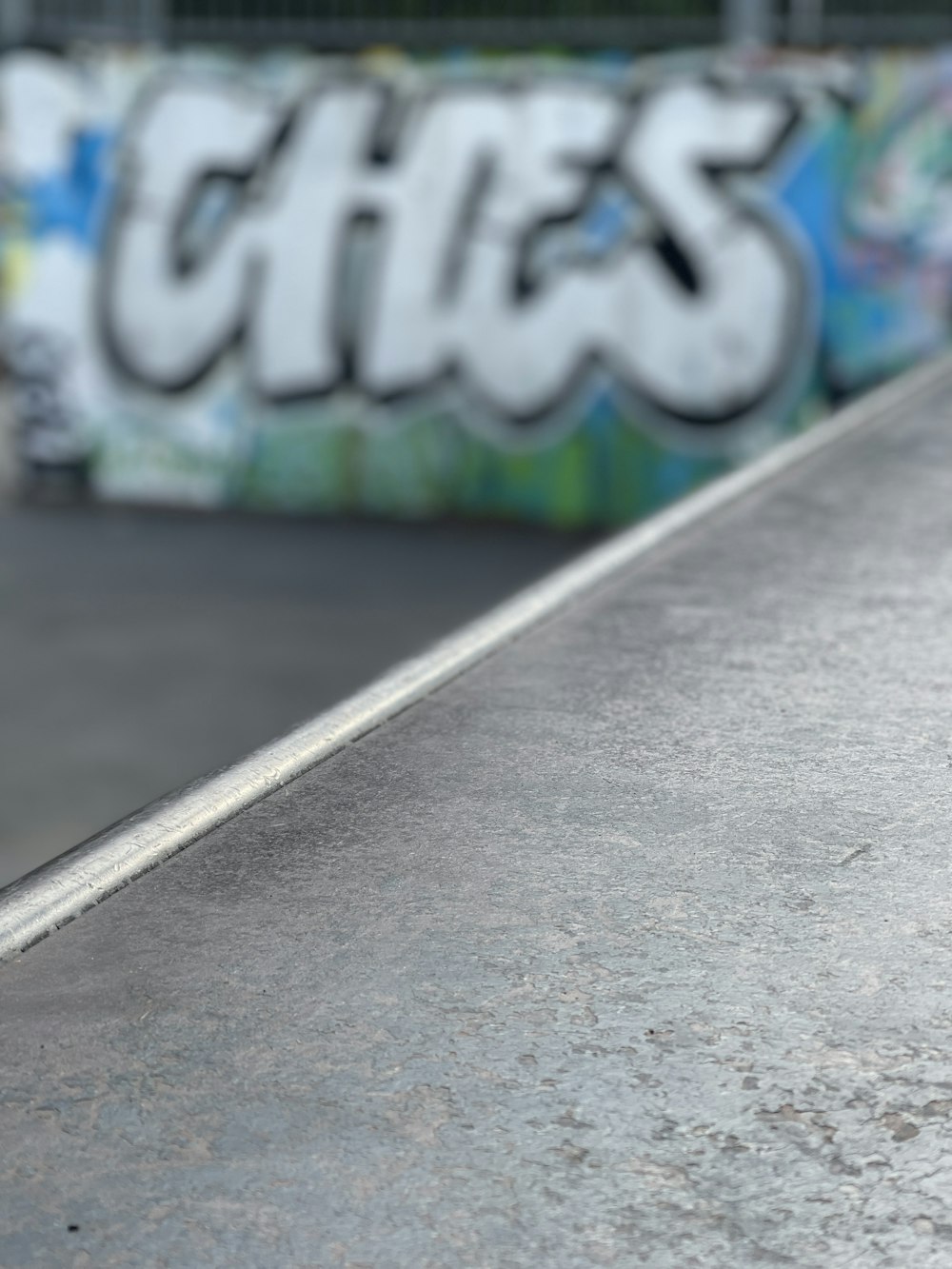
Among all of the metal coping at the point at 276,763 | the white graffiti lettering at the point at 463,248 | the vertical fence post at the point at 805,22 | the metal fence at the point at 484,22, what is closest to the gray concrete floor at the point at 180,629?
the white graffiti lettering at the point at 463,248

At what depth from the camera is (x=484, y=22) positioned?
26.5 ft

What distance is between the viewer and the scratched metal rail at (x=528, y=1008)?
2.82 feet

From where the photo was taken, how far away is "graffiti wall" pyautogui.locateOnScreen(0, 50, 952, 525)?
25.3 ft

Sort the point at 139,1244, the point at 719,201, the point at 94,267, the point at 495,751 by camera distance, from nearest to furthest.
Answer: the point at 139,1244
the point at 495,751
the point at 719,201
the point at 94,267

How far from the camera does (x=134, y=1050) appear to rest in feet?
3.30

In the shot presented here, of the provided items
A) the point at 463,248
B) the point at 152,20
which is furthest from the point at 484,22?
the point at 152,20

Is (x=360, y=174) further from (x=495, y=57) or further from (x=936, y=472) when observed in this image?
(x=936, y=472)

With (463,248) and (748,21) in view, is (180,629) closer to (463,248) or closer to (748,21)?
(463,248)

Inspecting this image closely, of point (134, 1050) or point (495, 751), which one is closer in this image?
point (134, 1050)

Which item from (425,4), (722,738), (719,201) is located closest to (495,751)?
(722,738)

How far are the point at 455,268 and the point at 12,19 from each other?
2.79 meters

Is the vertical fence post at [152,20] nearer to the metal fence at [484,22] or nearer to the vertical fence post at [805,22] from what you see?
the metal fence at [484,22]

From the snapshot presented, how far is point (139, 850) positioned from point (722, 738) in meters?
0.56

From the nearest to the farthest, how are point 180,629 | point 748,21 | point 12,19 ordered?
point 180,629 → point 748,21 → point 12,19
